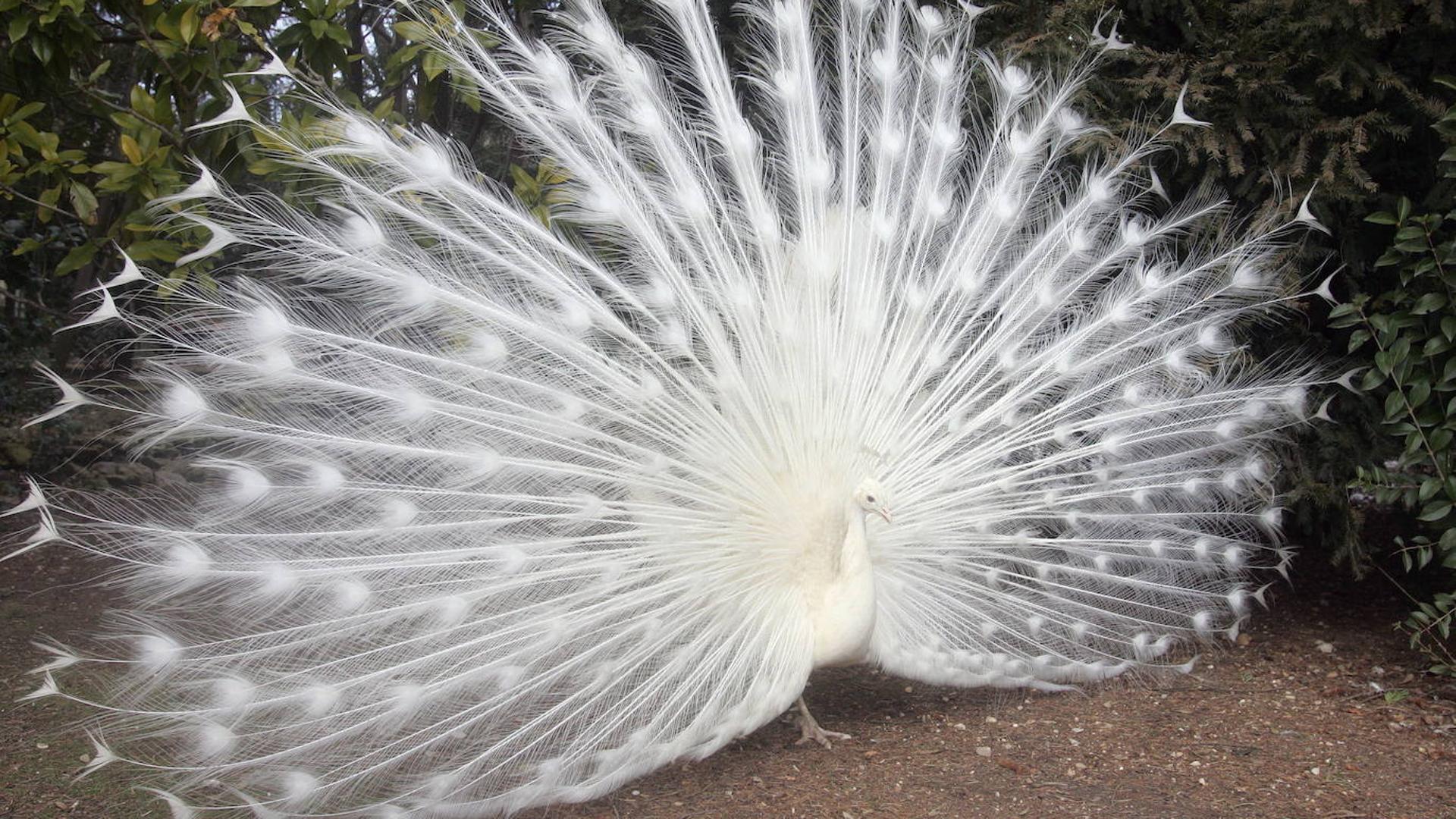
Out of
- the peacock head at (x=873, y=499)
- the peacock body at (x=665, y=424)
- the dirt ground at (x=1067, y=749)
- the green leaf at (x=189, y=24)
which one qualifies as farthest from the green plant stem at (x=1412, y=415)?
the green leaf at (x=189, y=24)

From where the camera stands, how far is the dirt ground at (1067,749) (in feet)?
11.8

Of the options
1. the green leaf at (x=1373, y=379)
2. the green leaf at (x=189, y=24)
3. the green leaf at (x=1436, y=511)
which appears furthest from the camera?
the green leaf at (x=1373, y=379)

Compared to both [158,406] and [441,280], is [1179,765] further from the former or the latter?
[158,406]

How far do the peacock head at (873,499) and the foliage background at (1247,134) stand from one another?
56.3 inches

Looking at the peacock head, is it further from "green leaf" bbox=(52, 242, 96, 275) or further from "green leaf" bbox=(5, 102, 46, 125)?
"green leaf" bbox=(5, 102, 46, 125)

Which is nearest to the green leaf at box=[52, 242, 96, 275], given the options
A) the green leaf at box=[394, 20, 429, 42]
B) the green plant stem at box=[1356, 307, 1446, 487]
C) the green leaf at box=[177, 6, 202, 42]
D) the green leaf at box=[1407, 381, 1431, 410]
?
the green leaf at box=[177, 6, 202, 42]

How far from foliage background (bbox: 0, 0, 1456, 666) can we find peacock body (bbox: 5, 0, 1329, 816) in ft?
0.81

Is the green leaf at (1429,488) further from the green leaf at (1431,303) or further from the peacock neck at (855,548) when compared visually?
the peacock neck at (855,548)

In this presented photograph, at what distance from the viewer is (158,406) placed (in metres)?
3.08

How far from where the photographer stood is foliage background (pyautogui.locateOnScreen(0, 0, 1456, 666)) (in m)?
3.92

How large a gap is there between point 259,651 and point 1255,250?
4085 millimetres

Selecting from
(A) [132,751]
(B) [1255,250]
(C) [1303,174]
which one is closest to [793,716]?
(A) [132,751]

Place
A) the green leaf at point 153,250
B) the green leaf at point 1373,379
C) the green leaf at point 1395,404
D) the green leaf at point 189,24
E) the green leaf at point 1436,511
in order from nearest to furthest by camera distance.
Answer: the green leaf at point 189,24, the green leaf at point 153,250, the green leaf at point 1436,511, the green leaf at point 1395,404, the green leaf at point 1373,379

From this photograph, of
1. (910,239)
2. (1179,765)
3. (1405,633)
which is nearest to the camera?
(1179,765)
